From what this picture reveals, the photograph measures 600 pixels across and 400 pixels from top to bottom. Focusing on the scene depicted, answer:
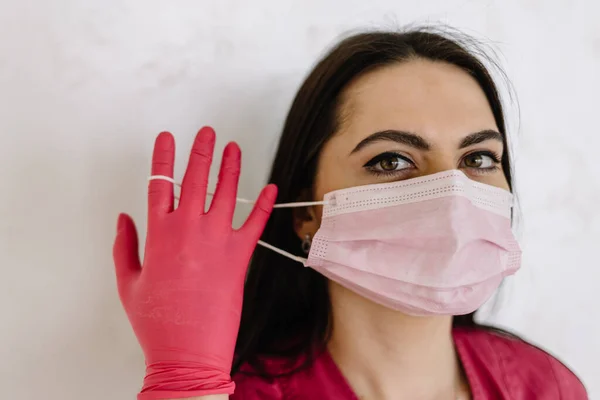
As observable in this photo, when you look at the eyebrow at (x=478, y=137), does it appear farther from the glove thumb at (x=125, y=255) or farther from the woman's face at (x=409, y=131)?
the glove thumb at (x=125, y=255)

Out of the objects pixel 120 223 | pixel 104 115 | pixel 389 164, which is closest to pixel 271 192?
pixel 389 164

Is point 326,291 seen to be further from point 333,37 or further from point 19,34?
point 19,34

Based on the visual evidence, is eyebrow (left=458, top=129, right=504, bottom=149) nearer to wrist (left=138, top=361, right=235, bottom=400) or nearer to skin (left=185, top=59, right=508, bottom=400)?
skin (left=185, top=59, right=508, bottom=400)

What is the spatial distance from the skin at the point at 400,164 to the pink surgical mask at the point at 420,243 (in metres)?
0.05

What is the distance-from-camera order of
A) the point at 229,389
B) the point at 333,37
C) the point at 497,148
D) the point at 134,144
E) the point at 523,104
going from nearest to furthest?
the point at 229,389 → the point at 497,148 → the point at 134,144 → the point at 333,37 → the point at 523,104

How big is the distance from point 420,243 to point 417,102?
29 centimetres

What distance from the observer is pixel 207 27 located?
4.23ft

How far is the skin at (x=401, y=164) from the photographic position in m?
1.04

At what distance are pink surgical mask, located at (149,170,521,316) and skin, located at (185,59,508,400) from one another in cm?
5

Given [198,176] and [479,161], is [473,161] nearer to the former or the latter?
[479,161]

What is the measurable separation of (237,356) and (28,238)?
0.57 m

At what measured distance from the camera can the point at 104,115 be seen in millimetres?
1242

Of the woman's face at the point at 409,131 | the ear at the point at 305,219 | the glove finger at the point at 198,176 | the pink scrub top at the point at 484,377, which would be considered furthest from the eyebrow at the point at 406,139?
the pink scrub top at the point at 484,377

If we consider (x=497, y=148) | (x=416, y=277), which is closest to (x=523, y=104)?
(x=497, y=148)
